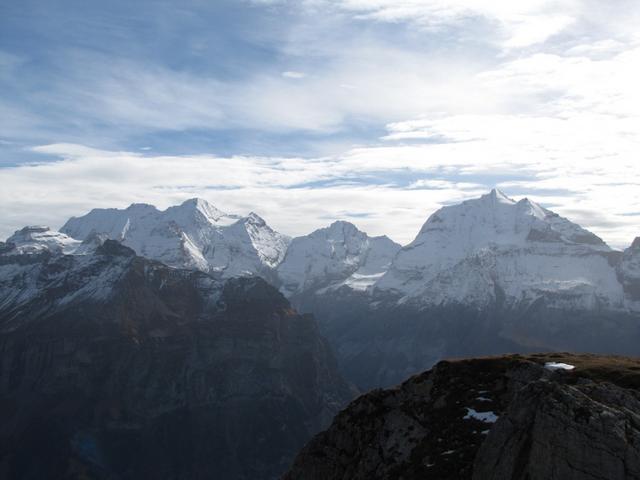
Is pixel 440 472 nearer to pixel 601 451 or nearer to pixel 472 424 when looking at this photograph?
pixel 472 424

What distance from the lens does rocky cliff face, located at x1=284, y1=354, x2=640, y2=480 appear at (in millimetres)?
60219

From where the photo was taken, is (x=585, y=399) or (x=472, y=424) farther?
(x=472, y=424)

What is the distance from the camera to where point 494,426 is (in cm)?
6806

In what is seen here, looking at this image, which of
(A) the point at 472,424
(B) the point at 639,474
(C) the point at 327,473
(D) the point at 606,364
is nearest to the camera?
(B) the point at 639,474

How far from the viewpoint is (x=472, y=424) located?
86562 mm

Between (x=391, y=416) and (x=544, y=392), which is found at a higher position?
(x=544, y=392)

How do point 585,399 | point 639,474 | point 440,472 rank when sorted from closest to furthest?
point 639,474 < point 585,399 < point 440,472

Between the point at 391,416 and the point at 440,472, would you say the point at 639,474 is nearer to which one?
the point at 440,472

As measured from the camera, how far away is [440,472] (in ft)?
262

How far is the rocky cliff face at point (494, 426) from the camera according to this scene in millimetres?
60219

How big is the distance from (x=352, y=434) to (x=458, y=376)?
562 inches

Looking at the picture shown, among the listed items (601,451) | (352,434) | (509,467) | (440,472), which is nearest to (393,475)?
(440,472)

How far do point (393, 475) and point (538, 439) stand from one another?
28.3m

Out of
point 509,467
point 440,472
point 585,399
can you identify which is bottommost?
point 440,472
